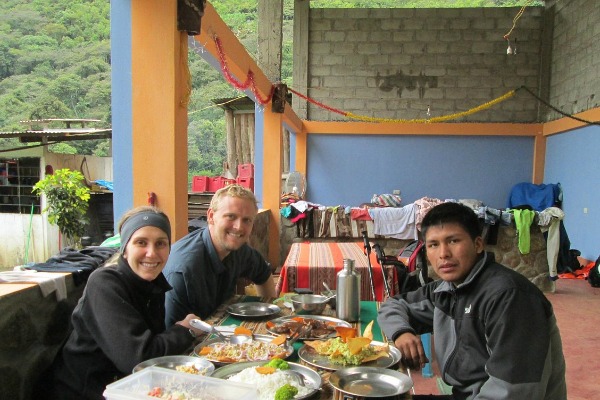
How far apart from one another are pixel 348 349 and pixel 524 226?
552cm

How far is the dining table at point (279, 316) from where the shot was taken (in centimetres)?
155

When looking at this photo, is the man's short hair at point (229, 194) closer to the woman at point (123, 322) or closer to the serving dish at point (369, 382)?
the woman at point (123, 322)

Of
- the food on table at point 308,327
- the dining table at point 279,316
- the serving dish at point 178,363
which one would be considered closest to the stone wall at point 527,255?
the dining table at point 279,316

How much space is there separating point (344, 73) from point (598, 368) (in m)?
8.07

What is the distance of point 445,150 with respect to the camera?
35.4 ft

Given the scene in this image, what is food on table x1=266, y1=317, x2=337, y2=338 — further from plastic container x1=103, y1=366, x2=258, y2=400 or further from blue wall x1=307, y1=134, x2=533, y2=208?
blue wall x1=307, y1=134, x2=533, y2=208

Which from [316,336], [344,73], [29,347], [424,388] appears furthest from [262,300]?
[344,73]

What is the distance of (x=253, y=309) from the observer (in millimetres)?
2342

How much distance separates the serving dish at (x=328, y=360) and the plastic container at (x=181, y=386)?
0.43 m

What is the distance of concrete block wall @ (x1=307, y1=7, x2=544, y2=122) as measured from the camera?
1052cm

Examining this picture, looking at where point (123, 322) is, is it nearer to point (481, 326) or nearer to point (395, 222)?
point (481, 326)

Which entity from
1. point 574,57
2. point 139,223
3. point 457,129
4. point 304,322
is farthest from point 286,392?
point 574,57

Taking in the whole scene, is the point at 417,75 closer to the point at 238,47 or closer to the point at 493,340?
the point at 238,47

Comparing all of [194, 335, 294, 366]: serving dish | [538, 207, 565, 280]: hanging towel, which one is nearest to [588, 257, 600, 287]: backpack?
[538, 207, 565, 280]: hanging towel
